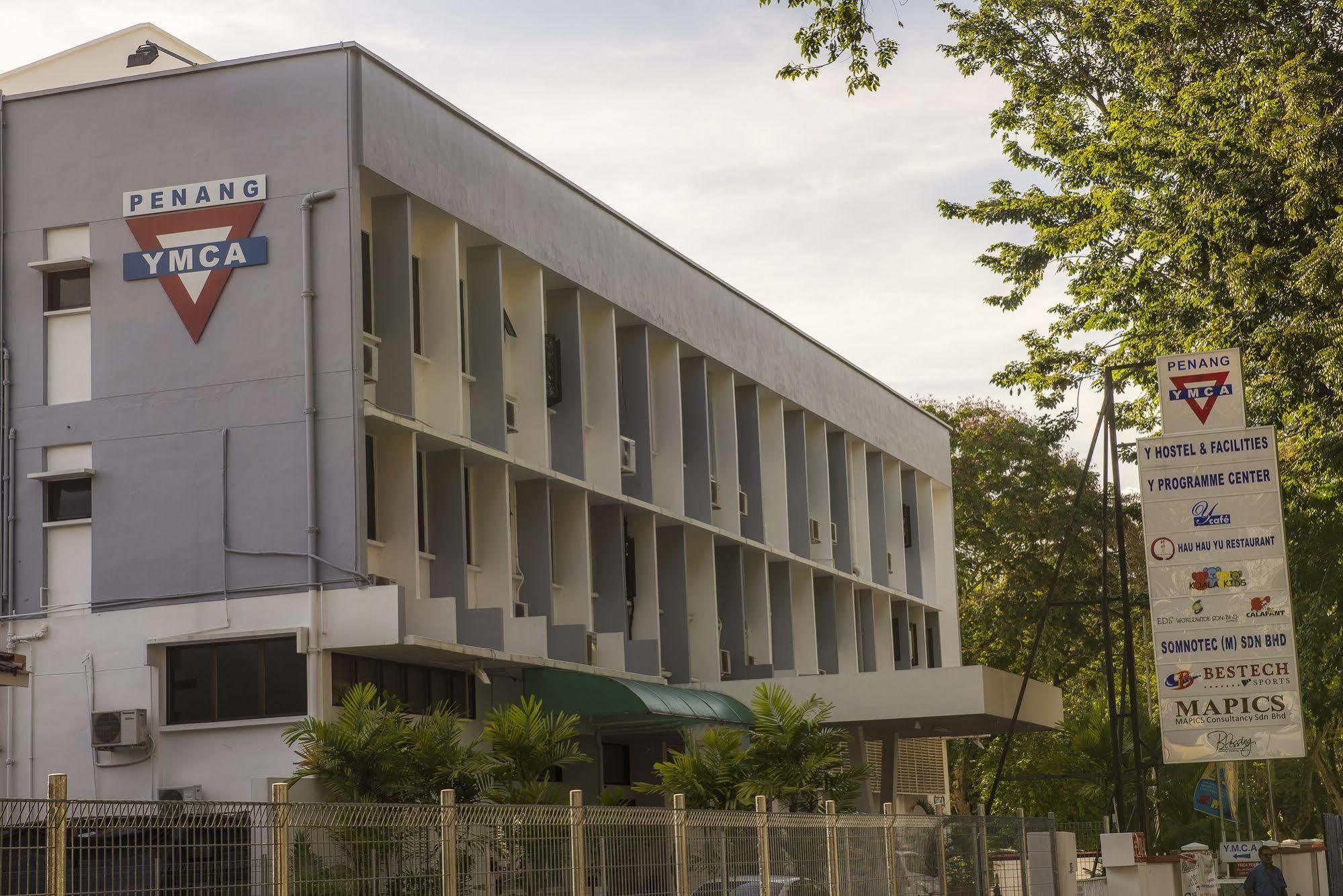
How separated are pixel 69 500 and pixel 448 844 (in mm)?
12906

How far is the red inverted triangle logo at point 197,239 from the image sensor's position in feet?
67.1

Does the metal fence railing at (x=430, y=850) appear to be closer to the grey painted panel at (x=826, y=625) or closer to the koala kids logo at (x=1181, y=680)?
the koala kids logo at (x=1181, y=680)

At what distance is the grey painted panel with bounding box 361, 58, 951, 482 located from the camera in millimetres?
21375

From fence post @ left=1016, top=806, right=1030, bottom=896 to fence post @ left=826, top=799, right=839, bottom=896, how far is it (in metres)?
5.91

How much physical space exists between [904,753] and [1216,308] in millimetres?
15303

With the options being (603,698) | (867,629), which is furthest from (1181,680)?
(867,629)

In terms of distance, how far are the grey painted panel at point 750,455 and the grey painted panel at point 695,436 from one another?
1.85 metres

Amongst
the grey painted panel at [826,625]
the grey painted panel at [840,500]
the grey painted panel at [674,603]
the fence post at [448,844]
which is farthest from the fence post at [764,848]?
the grey painted panel at [840,500]

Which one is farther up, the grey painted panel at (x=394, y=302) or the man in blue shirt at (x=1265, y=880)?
the grey painted panel at (x=394, y=302)

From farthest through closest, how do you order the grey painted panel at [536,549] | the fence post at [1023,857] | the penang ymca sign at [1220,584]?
the grey painted panel at [536,549], the fence post at [1023,857], the penang ymca sign at [1220,584]

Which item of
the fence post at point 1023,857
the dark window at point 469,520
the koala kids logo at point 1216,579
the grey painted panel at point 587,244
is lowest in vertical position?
the fence post at point 1023,857

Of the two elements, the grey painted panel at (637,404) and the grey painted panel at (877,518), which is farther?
the grey painted panel at (877,518)

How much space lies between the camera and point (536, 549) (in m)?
24.2

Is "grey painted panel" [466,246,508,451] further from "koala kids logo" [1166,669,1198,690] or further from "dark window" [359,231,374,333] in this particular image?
"koala kids logo" [1166,669,1198,690]
